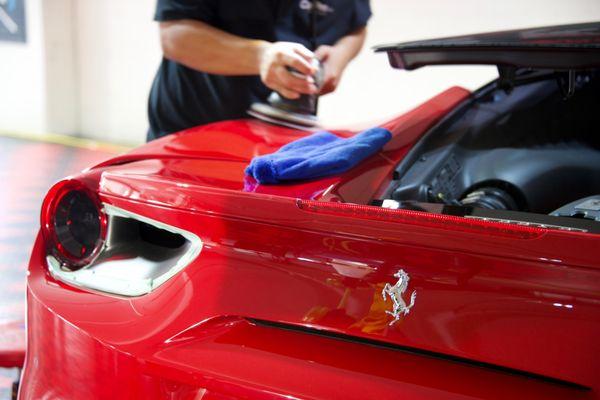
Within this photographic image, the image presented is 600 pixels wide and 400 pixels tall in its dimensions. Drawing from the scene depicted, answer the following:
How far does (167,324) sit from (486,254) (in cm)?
40

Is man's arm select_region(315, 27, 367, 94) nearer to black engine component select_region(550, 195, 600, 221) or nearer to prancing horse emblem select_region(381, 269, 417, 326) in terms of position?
black engine component select_region(550, 195, 600, 221)

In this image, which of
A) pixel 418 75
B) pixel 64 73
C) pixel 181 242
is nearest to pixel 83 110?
pixel 64 73

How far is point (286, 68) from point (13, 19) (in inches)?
249

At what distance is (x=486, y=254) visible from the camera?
0.67 meters

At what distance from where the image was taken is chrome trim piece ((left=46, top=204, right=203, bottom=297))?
0.82m

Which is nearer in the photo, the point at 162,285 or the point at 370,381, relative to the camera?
the point at 370,381

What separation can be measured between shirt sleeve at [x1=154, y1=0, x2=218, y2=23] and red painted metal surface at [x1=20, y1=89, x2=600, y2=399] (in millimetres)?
907

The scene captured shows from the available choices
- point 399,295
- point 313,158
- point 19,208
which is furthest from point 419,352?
point 19,208

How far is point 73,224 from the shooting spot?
95 centimetres

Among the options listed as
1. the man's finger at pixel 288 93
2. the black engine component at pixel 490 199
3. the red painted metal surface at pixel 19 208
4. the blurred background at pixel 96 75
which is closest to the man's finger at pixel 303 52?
the man's finger at pixel 288 93

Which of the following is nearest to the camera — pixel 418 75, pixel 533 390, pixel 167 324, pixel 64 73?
pixel 533 390

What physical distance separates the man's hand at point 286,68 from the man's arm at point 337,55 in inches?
7.7

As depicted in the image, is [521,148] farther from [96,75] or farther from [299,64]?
[96,75]

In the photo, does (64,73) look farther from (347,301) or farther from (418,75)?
(347,301)
